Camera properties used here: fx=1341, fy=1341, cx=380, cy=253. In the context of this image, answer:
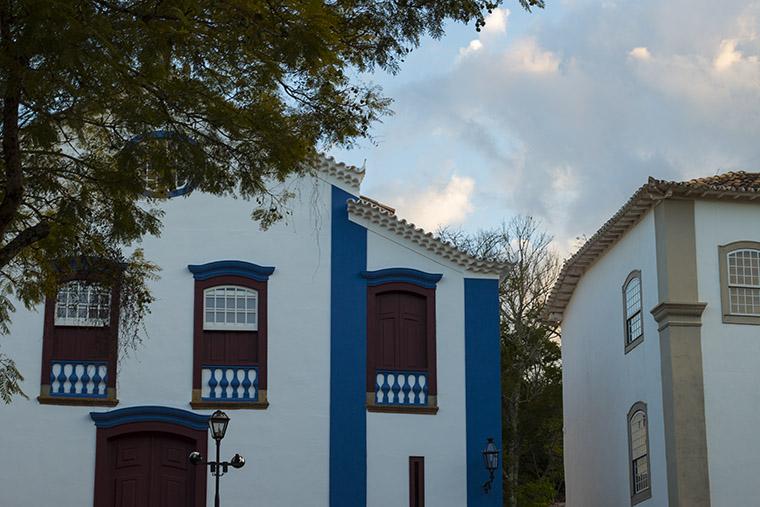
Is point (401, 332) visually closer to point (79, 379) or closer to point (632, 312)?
point (632, 312)

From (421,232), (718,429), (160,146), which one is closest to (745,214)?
(718,429)

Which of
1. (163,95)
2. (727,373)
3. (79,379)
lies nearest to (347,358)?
(79,379)

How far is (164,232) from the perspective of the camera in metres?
24.3

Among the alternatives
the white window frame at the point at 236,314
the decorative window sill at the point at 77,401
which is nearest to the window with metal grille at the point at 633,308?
the white window frame at the point at 236,314

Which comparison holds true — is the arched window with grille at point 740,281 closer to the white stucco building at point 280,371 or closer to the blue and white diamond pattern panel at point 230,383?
the white stucco building at point 280,371

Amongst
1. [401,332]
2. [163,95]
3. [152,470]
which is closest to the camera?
[163,95]

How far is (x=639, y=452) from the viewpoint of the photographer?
25.8m

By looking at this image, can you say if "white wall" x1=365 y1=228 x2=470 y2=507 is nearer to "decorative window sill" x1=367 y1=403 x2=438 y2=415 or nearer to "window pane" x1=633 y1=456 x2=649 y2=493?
"decorative window sill" x1=367 y1=403 x2=438 y2=415

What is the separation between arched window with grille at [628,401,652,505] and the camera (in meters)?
25.3

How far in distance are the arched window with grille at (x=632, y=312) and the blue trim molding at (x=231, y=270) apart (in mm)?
7154

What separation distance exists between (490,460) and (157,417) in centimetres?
592

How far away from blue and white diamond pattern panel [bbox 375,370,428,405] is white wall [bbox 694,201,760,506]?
5060 mm

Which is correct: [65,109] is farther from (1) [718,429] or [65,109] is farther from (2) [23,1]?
(1) [718,429]

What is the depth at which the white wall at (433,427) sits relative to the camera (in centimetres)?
2383
